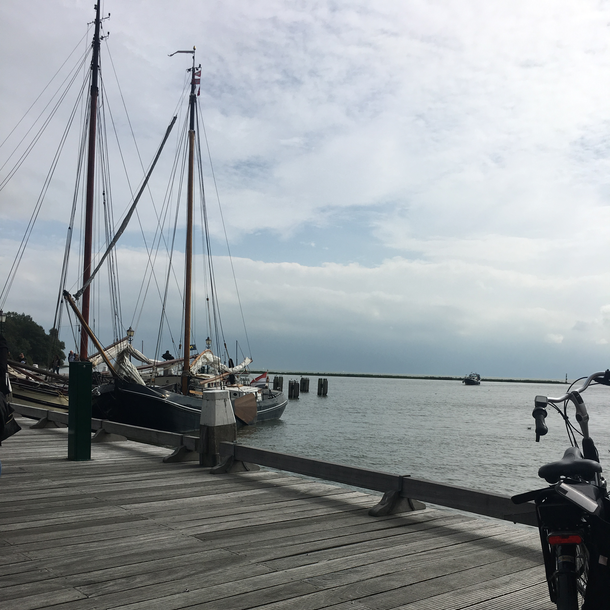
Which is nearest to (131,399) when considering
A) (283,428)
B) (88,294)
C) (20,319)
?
(88,294)

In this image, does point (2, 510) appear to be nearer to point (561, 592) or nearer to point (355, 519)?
point (355, 519)

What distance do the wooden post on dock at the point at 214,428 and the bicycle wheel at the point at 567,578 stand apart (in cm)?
589

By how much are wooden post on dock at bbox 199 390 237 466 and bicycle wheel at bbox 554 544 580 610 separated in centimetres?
589

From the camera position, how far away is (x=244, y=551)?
4445 millimetres

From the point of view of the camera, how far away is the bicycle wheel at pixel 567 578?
238 centimetres

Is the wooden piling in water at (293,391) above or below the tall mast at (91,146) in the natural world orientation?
below

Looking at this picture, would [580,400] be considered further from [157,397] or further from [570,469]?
[157,397]

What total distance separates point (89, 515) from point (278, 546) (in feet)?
6.83

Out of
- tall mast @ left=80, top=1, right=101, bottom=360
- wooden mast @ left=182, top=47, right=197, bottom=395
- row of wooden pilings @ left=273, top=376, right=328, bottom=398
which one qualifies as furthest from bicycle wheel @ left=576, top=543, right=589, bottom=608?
row of wooden pilings @ left=273, top=376, right=328, bottom=398

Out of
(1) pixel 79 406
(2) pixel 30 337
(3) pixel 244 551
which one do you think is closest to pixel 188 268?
(1) pixel 79 406

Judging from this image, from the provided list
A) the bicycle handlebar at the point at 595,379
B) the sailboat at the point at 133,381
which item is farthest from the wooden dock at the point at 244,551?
the sailboat at the point at 133,381

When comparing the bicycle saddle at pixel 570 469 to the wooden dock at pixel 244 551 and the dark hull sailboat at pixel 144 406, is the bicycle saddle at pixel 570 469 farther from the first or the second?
the dark hull sailboat at pixel 144 406

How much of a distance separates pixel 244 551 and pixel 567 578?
268 cm

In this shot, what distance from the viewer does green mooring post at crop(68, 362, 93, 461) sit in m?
8.26
